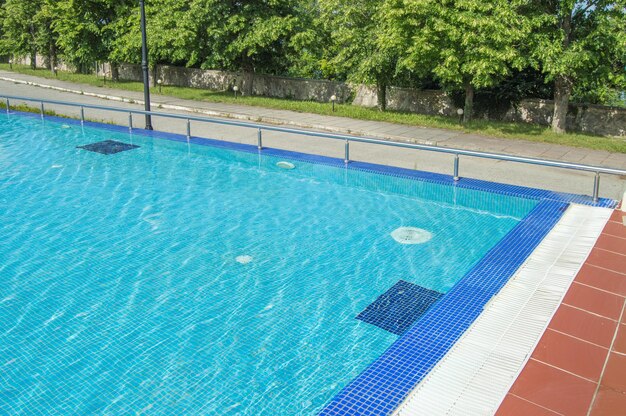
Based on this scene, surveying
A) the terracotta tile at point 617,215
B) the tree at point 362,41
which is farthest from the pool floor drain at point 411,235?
the tree at point 362,41

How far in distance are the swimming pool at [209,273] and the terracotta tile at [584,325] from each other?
64.5 inches

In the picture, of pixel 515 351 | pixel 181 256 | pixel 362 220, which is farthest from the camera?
pixel 362 220

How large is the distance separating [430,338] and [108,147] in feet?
42.1

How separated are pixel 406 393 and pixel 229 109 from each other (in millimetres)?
23375

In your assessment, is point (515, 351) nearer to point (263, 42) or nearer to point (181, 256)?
point (181, 256)

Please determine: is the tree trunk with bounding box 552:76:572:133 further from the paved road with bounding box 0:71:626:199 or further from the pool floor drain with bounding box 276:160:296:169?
the pool floor drain with bounding box 276:160:296:169

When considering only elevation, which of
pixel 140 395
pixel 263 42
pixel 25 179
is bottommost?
pixel 140 395

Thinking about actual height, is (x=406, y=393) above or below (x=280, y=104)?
below

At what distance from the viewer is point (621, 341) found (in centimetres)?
577

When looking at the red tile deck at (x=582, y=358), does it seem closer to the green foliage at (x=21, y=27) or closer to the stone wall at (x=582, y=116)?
the stone wall at (x=582, y=116)

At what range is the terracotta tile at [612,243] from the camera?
27.0 feet

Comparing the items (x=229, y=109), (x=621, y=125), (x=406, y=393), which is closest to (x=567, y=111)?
(x=621, y=125)

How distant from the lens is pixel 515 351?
18.3 feet

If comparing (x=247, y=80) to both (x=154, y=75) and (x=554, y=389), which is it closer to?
(x=154, y=75)
